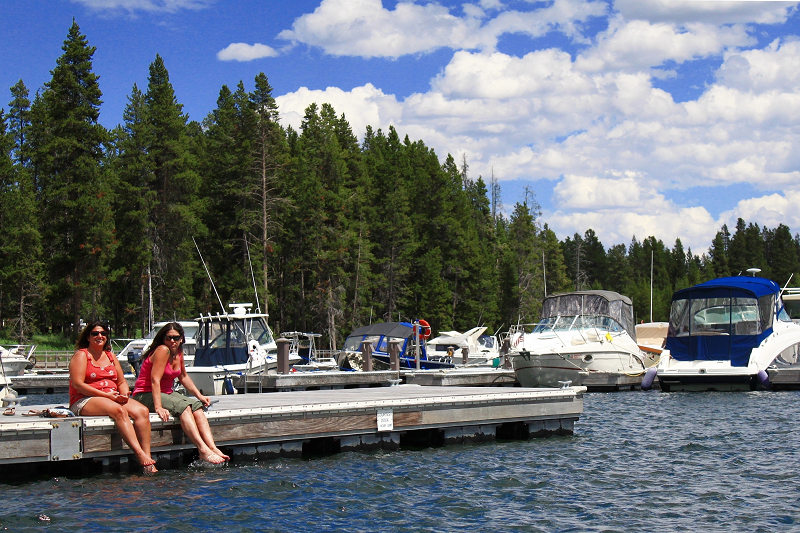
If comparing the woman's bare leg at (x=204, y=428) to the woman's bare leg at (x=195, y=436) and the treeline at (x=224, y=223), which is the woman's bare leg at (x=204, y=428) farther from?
the treeline at (x=224, y=223)

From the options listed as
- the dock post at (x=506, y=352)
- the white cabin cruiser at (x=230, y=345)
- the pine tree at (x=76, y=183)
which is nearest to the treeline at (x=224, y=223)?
the pine tree at (x=76, y=183)

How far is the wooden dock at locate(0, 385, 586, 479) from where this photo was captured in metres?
10.9

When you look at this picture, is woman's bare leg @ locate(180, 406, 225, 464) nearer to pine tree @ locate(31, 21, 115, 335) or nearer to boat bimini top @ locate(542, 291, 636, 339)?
boat bimini top @ locate(542, 291, 636, 339)

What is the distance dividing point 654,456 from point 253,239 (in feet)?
143

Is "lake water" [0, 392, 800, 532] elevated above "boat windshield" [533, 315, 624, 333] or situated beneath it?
situated beneath

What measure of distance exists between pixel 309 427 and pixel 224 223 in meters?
44.6

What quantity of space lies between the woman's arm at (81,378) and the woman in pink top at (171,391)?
60cm

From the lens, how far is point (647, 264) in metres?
153

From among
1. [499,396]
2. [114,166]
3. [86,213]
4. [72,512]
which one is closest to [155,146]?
[114,166]

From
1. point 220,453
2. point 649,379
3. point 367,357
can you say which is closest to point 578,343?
point 649,379

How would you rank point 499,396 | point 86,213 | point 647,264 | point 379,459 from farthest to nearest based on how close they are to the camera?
point 647,264
point 86,213
point 499,396
point 379,459

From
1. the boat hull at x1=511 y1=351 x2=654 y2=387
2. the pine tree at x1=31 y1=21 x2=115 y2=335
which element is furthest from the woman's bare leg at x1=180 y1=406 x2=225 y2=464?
the pine tree at x1=31 y1=21 x2=115 y2=335

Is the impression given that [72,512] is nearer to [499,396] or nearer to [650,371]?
[499,396]

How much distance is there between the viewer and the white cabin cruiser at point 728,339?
25.5 meters
